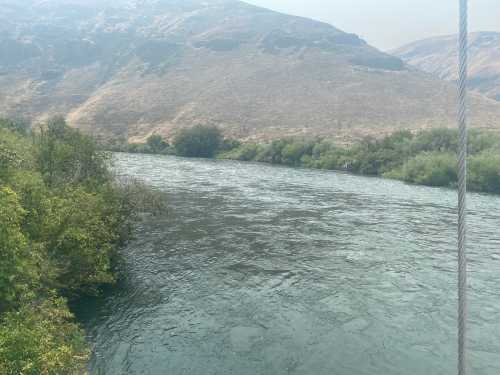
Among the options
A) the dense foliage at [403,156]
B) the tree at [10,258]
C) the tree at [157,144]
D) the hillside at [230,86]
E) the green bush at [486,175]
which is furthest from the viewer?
the hillside at [230,86]

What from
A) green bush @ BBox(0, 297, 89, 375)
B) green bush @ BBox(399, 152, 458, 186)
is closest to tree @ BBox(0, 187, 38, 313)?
green bush @ BBox(0, 297, 89, 375)

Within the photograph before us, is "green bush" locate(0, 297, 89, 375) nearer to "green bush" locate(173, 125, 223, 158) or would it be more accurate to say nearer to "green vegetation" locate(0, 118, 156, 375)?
"green vegetation" locate(0, 118, 156, 375)

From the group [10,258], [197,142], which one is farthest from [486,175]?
[197,142]

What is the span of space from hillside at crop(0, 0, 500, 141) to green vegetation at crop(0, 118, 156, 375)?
8551 cm

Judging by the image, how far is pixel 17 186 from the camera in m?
19.5

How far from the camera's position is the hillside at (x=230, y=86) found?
124 m

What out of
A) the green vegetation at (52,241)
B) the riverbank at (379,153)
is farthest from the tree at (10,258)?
the riverbank at (379,153)

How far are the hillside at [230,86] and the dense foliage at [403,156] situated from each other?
17.4m

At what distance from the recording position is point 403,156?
81.6 m

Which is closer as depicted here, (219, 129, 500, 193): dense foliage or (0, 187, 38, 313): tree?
(0, 187, 38, 313): tree

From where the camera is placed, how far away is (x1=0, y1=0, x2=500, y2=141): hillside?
123625 mm

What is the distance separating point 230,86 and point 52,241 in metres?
130

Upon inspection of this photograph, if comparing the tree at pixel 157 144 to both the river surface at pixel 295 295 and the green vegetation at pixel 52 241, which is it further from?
the green vegetation at pixel 52 241

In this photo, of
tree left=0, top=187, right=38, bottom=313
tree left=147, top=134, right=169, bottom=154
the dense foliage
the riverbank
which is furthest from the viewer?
tree left=147, top=134, right=169, bottom=154
